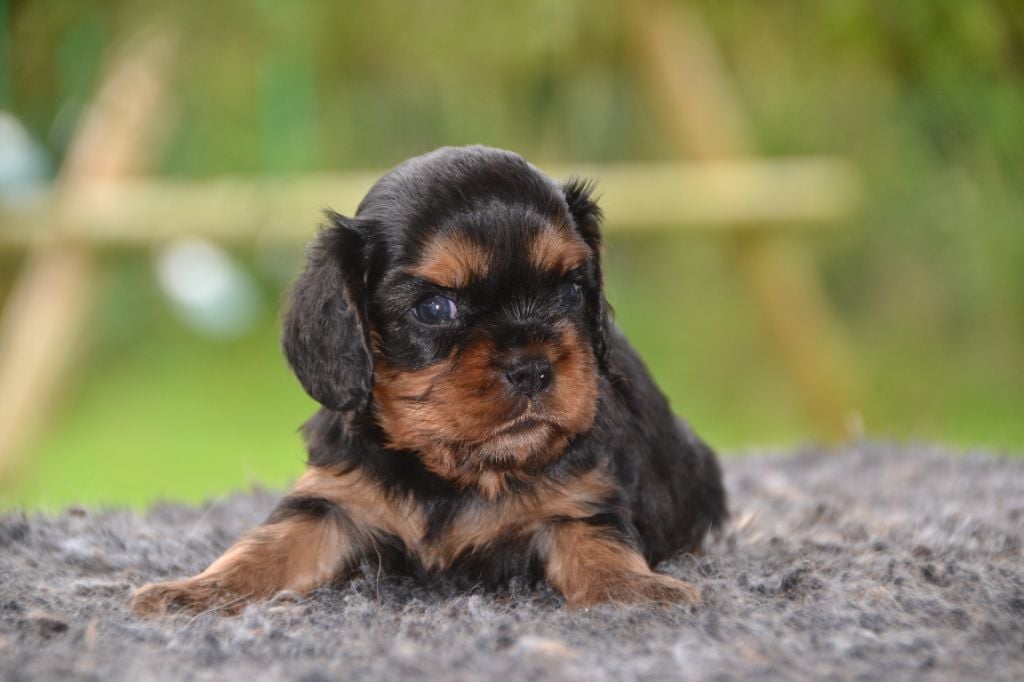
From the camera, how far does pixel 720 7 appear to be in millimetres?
6898

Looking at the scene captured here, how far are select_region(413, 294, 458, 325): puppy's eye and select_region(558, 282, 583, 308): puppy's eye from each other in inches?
10.7

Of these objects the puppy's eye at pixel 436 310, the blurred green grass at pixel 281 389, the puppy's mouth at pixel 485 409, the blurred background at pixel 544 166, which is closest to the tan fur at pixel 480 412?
the puppy's mouth at pixel 485 409

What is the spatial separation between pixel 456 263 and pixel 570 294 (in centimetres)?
34

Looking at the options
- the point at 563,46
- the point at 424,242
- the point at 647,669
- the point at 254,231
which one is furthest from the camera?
the point at 563,46

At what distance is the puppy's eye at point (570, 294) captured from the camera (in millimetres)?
2793

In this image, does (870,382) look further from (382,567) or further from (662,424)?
(382,567)

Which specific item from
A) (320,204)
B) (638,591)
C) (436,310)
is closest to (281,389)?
(320,204)

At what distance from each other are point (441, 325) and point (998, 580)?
1.35 metres

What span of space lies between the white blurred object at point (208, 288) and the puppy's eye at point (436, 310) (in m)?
3.37

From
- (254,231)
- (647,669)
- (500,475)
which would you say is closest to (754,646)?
(647,669)

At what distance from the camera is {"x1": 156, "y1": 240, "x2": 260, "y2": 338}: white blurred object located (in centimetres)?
637

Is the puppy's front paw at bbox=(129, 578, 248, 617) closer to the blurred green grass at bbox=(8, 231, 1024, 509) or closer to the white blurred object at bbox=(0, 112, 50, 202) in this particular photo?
the blurred green grass at bbox=(8, 231, 1024, 509)

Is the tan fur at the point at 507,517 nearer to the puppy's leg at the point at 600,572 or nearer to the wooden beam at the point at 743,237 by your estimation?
the puppy's leg at the point at 600,572

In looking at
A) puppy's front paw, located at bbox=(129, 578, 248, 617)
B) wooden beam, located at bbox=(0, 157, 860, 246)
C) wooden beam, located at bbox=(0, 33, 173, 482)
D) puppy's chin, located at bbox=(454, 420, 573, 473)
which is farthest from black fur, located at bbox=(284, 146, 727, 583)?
wooden beam, located at bbox=(0, 33, 173, 482)
